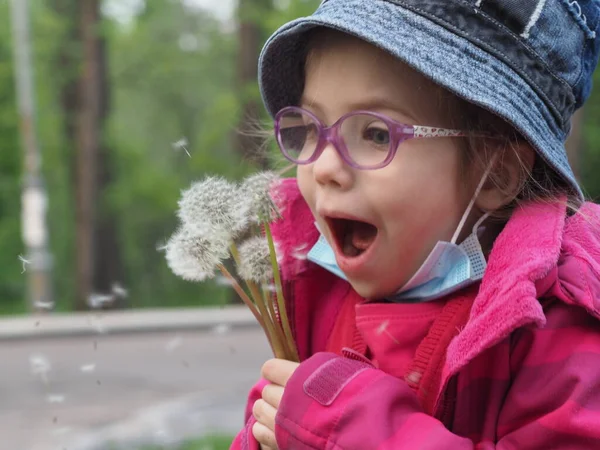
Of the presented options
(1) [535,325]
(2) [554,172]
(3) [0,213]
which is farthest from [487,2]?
(3) [0,213]

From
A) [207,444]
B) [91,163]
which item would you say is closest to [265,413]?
[207,444]

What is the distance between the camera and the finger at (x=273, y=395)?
4.37ft

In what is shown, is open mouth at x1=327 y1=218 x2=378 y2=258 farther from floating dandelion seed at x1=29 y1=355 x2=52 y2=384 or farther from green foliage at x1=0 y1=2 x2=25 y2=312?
green foliage at x1=0 y1=2 x2=25 y2=312

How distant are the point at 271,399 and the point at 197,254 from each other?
0.91 ft

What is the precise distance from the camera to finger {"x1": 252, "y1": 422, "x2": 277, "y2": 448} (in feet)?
4.42

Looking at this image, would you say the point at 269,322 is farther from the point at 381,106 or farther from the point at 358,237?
the point at 381,106

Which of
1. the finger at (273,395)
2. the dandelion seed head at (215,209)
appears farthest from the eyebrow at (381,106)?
the finger at (273,395)

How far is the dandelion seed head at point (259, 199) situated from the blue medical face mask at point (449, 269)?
0.26 m

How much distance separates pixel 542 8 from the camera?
1287mm

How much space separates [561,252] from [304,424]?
494 mm

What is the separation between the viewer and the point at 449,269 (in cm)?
135

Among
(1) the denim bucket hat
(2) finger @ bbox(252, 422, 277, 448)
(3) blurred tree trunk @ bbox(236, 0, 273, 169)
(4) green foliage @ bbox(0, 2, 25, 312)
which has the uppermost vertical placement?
(1) the denim bucket hat

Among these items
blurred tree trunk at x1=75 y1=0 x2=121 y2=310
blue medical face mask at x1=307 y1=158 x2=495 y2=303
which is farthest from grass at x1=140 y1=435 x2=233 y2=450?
blurred tree trunk at x1=75 y1=0 x2=121 y2=310

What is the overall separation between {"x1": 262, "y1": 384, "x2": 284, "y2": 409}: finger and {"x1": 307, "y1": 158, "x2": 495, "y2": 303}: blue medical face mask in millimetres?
264
